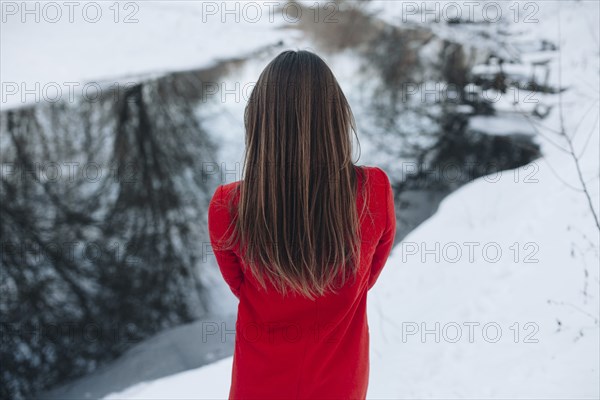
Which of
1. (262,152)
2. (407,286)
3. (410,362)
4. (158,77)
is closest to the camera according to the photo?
(262,152)

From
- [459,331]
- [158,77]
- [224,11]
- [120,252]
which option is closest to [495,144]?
[459,331]

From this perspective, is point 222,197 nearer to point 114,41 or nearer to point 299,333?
point 299,333

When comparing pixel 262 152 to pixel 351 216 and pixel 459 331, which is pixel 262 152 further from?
pixel 459 331

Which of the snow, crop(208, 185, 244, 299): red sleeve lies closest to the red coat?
crop(208, 185, 244, 299): red sleeve

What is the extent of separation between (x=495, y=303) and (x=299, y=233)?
231 centimetres

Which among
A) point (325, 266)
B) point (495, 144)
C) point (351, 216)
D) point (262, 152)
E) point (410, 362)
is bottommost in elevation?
point (410, 362)

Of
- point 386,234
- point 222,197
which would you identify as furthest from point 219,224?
point 386,234

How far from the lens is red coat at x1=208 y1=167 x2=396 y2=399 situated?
1.16 metres

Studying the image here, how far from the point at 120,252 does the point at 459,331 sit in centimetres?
322

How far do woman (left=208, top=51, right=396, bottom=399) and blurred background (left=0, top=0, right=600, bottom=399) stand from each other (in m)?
0.19

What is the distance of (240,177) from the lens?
171 centimetres

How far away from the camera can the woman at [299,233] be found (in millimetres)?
1091

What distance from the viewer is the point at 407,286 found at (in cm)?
358

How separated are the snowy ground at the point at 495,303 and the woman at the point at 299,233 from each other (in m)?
1.49
